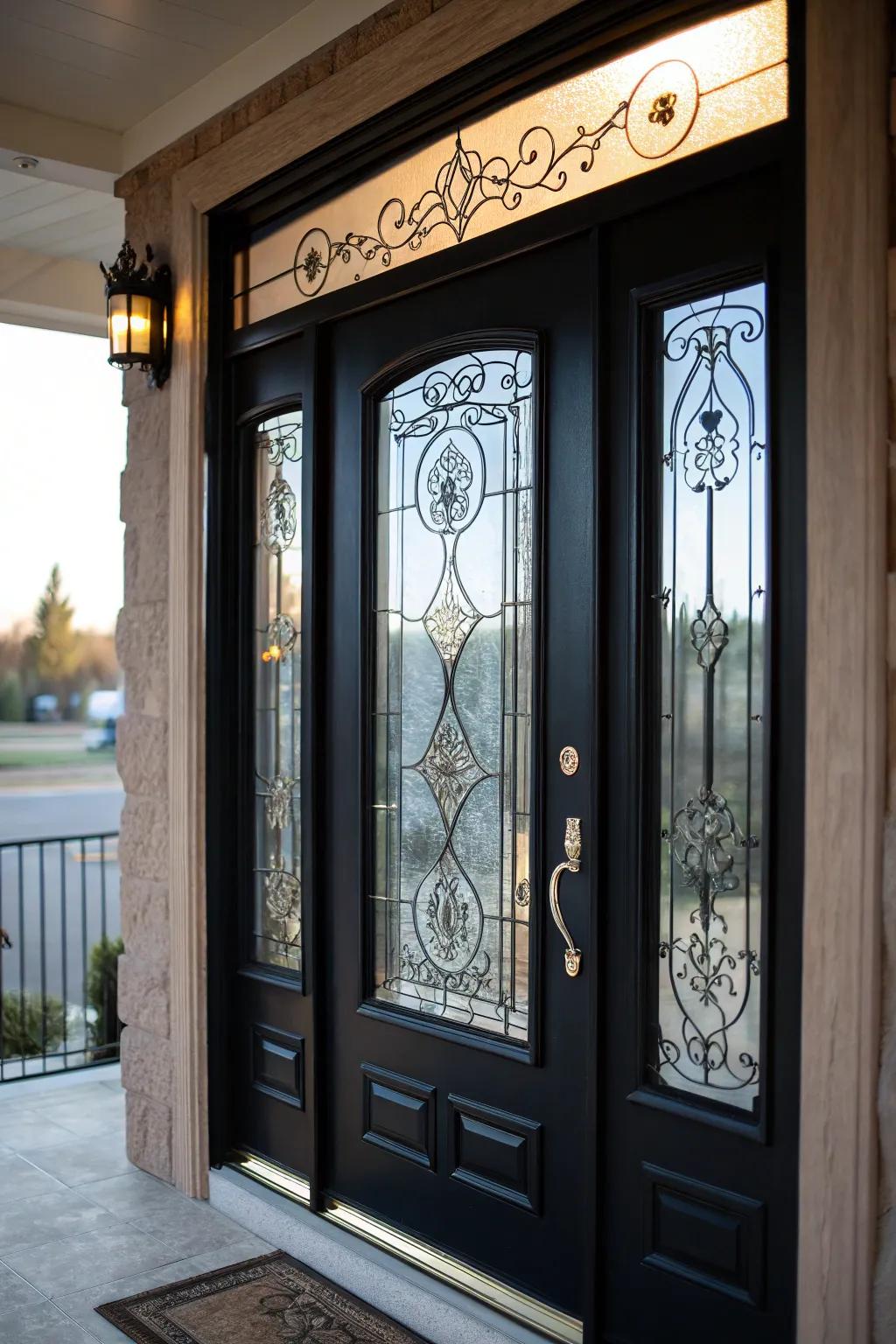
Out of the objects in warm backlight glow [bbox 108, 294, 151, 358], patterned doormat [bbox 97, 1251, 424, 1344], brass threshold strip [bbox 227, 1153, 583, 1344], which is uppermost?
warm backlight glow [bbox 108, 294, 151, 358]

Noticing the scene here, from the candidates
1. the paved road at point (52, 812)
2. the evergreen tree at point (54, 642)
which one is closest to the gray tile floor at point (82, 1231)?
the evergreen tree at point (54, 642)

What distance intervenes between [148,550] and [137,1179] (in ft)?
6.24

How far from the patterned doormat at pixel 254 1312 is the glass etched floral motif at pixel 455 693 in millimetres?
698

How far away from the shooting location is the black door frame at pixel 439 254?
82.4 inches

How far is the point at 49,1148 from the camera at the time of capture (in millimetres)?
3930

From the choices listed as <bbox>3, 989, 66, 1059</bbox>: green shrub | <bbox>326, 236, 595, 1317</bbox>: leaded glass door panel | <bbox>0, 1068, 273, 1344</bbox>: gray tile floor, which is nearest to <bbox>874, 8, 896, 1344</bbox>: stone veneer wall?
<bbox>326, 236, 595, 1317</bbox>: leaded glass door panel

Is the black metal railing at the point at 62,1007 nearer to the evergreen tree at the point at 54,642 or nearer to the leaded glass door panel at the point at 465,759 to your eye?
the leaded glass door panel at the point at 465,759

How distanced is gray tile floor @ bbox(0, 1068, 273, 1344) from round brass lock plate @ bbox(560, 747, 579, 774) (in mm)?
1615

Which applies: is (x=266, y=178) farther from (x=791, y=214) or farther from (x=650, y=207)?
(x=791, y=214)

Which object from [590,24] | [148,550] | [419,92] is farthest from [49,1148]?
[590,24]

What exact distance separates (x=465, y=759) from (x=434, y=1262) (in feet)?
3.76

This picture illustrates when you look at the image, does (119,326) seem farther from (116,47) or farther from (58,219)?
(58,219)

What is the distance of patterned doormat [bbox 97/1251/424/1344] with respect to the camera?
2707 millimetres

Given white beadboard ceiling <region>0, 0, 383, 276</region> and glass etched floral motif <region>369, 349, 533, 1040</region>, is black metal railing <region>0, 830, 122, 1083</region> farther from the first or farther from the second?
white beadboard ceiling <region>0, 0, 383, 276</region>
